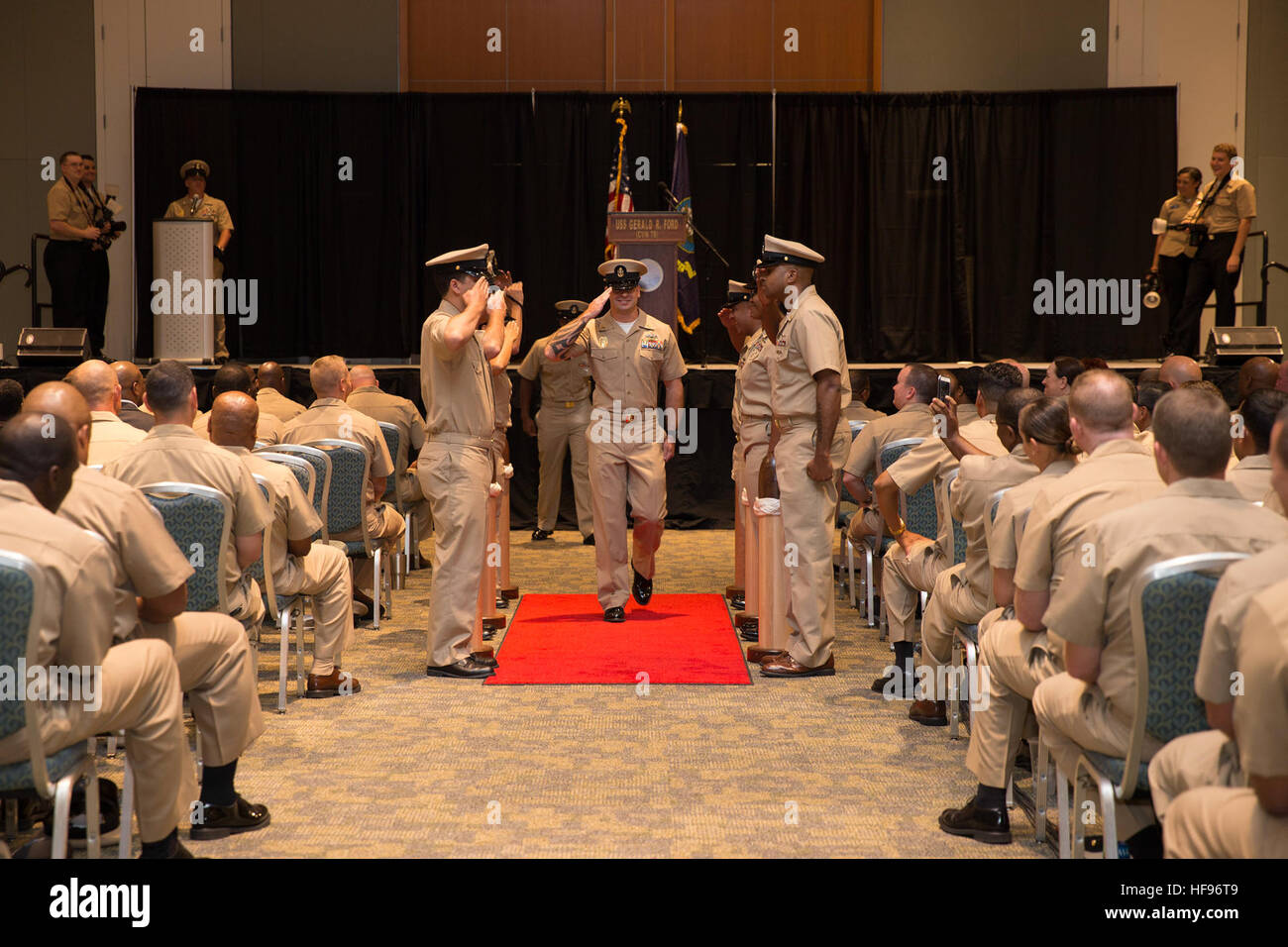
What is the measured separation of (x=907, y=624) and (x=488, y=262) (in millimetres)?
2259

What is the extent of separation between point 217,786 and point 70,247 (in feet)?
27.1

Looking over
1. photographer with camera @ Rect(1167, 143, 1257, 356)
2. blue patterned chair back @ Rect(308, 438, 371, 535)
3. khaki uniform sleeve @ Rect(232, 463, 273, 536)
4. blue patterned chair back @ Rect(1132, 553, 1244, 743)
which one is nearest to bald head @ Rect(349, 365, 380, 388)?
blue patterned chair back @ Rect(308, 438, 371, 535)

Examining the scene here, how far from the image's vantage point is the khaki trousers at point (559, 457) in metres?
9.26

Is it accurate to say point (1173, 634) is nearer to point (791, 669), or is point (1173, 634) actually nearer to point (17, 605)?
point (17, 605)

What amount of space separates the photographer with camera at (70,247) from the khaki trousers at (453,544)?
6403mm

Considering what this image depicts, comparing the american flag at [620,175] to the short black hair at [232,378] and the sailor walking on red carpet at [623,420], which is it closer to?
the sailor walking on red carpet at [623,420]

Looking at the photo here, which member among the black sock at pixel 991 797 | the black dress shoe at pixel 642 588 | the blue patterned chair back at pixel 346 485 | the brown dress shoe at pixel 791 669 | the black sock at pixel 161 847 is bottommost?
the brown dress shoe at pixel 791 669

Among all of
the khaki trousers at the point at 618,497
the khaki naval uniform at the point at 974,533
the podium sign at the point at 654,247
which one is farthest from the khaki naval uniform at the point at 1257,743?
the podium sign at the point at 654,247

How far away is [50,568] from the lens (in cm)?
251

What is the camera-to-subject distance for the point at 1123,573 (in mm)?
2664

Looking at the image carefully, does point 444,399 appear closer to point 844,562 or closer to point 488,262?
point 488,262

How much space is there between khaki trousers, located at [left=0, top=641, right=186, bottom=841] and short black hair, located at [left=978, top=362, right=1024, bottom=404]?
3.33m

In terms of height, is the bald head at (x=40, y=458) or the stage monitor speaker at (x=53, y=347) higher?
the stage monitor speaker at (x=53, y=347)

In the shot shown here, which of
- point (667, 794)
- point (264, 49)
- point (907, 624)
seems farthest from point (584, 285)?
point (667, 794)
